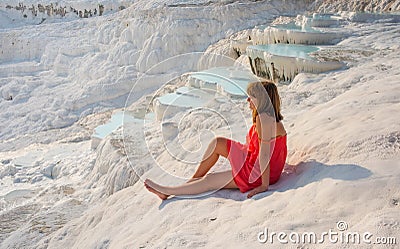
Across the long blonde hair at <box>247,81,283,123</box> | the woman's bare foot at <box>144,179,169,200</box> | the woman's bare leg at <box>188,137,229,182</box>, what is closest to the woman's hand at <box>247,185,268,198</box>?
the woman's bare leg at <box>188,137,229,182</box>

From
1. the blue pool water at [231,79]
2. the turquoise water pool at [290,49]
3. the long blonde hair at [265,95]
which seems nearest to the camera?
the long blonde hair at [265,95]

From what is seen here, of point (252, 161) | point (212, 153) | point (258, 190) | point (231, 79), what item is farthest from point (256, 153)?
point (231, 79)

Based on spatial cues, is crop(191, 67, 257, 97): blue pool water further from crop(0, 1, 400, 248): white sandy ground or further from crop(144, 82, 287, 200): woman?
crop(144, 82, 287, 200): woman

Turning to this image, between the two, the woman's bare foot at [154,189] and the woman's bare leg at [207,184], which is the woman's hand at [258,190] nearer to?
the woman's bare leg at [207,184]

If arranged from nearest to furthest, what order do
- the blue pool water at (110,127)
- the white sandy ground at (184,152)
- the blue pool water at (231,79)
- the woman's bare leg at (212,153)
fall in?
the white sandy ground at (184,152)
the woman's bare leg at (212,153)
the blue pool water at (231,79)
the blue pool water at (110,127)

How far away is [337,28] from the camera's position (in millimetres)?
8703

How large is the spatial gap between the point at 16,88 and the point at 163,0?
5.64 m

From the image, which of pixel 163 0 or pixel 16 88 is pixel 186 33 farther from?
pixel 16 88

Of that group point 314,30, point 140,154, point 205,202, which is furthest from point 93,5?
point 205,202

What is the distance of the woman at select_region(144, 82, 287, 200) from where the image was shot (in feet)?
8.46
